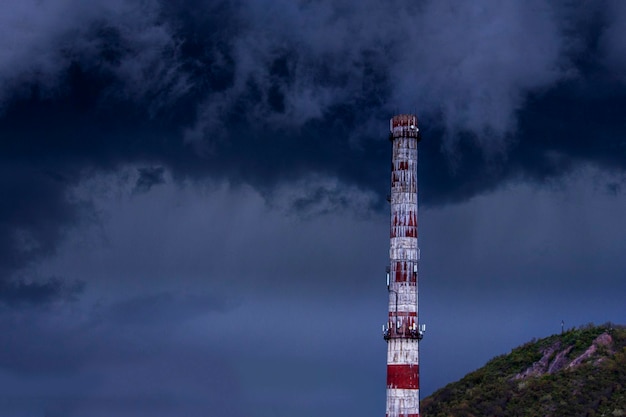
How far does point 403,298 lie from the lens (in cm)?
7562

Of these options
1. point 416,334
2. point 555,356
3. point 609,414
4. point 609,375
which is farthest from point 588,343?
point 416,334

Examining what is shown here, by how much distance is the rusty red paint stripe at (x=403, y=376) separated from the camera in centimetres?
7488

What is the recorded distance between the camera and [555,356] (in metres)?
124

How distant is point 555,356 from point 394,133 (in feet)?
182

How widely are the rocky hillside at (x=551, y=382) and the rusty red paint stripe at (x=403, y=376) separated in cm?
3077

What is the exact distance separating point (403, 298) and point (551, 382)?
40.5m

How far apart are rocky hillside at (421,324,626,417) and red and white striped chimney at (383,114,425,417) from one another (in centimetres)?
3125

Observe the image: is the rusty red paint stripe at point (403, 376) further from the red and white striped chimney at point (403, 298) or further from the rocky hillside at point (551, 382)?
the rocky hillside at point (551, 382)

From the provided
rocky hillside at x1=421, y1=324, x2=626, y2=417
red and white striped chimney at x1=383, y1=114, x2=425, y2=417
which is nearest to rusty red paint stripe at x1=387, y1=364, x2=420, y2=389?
red and white striped chimney at x1=383, y1=114, x2=425, y2=417

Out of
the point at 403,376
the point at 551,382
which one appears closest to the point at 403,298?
the point at 403,376

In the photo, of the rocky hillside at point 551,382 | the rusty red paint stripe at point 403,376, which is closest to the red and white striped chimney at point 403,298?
the rusty red paint stripe at point 403,376

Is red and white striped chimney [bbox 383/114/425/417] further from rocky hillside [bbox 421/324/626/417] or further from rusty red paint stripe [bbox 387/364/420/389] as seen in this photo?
rocky hillside [bbox 421/324/626/417]

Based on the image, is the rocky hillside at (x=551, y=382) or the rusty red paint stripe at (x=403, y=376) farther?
→ the rocky hillside at (x=551, y=382)

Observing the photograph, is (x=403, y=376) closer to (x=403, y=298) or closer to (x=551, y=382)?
(x=403, y=298)
